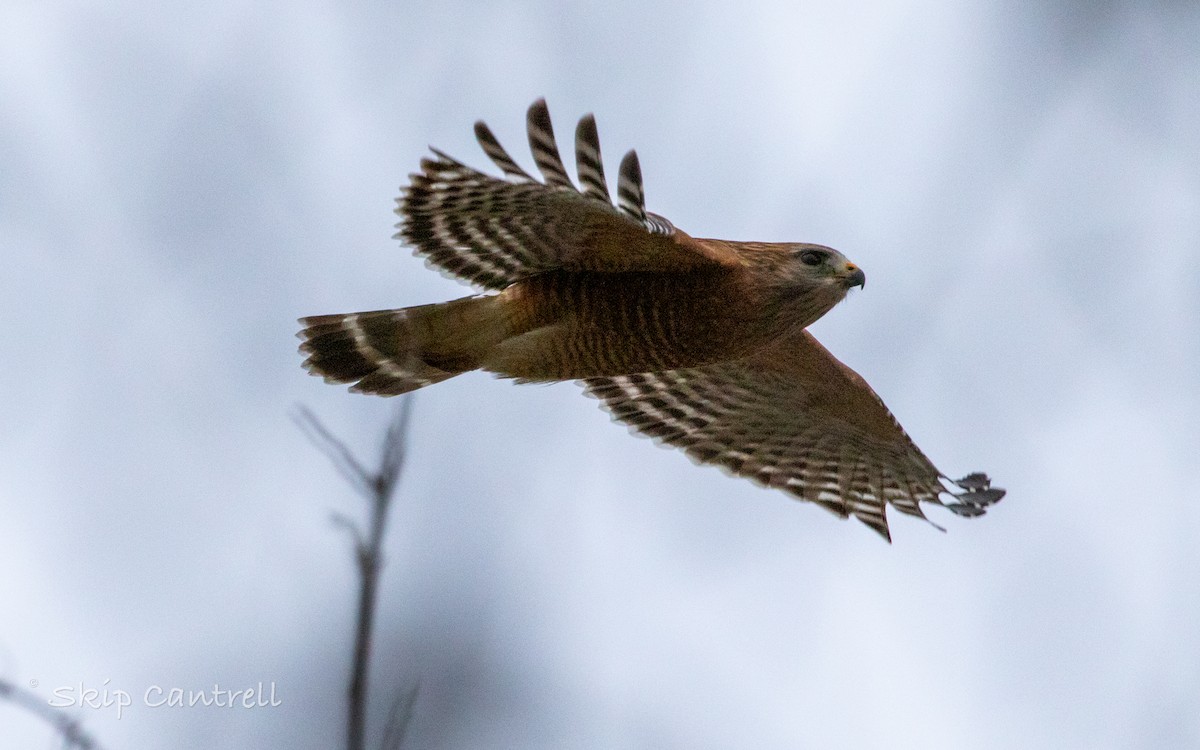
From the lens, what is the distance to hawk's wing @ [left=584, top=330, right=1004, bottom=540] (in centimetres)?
636

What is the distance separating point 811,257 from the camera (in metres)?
5.57

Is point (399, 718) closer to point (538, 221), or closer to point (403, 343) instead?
point (538, 221)

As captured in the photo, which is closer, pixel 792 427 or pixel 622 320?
pixel 622 320

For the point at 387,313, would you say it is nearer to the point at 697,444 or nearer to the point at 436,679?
the point at 697,444

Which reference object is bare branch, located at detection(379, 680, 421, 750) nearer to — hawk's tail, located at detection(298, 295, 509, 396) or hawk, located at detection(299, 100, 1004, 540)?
→ hawk, located at detection(299, 100, 1004, 540)

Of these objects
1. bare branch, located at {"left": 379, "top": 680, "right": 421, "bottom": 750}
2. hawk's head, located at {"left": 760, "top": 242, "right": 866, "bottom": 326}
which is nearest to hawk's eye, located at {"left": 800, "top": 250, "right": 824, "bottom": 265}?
hawk's head, located at {"left": 760, "top": 242, "right": 866, "bottom": 326}

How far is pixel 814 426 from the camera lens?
6613mm

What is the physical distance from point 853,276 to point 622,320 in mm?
1081

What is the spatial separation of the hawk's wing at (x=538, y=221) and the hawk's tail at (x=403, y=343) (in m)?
0.18

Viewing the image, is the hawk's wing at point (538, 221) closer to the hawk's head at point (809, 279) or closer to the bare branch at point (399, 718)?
the hawk's head at point (809, 279)

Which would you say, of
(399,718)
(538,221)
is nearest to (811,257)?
(538,221)

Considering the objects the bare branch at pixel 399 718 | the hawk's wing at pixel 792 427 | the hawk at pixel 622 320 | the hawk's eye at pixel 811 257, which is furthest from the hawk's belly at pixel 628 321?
the bare branch at pixel 399 718

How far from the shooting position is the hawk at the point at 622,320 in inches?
196

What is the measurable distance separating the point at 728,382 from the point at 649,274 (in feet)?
4.49
